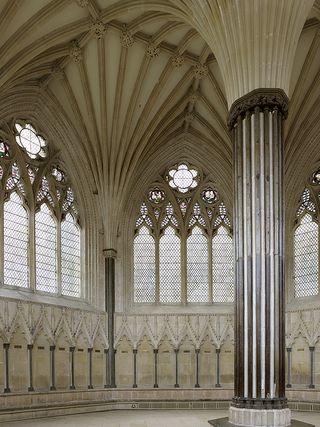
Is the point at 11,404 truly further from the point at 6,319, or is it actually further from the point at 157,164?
the point at 157,164

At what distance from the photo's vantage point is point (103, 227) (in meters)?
23.5

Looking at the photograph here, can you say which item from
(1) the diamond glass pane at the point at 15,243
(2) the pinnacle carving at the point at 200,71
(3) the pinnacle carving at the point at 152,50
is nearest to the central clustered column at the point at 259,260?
(3) the pinnacle carving at the point at 152,50

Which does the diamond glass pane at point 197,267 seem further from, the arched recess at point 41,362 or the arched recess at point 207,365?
the arched recess at point 41,362

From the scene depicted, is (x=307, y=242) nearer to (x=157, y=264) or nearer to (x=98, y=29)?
(x=157, y=264)

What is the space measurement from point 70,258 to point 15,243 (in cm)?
306

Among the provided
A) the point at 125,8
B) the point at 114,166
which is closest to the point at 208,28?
the point at 125,8

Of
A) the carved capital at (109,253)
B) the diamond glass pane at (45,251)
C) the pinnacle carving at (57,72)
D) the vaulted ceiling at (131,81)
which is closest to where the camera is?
the vaulted ceiling at (131,81)

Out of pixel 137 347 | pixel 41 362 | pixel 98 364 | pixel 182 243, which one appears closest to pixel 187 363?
pixel 137 347

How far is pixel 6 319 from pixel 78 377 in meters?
4.27

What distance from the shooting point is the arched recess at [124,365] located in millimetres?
22391

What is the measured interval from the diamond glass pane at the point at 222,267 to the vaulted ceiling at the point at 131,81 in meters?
2.25

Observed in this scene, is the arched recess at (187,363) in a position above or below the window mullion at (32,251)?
below

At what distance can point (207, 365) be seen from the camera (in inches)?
891

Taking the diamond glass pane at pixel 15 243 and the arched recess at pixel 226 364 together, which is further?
the arched recess at pixel 226 364
